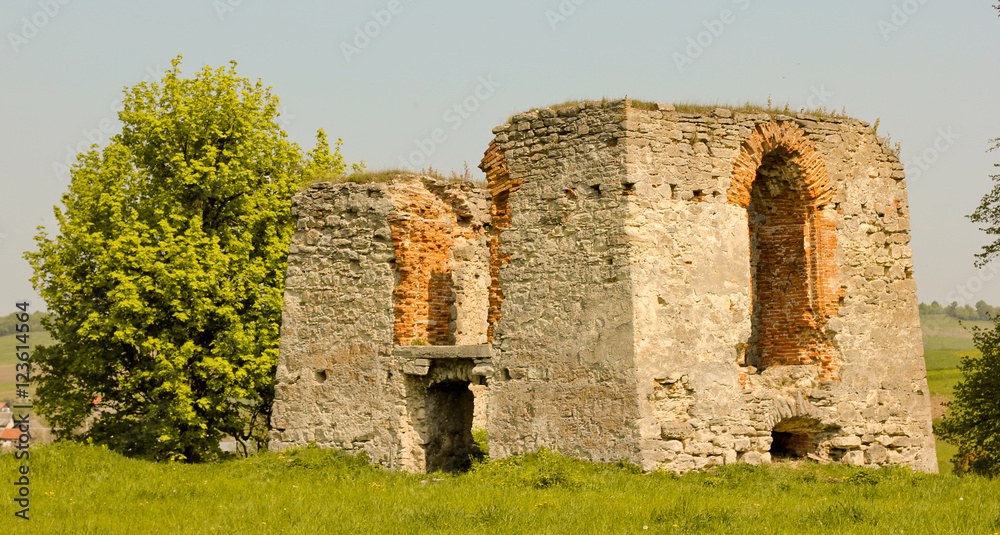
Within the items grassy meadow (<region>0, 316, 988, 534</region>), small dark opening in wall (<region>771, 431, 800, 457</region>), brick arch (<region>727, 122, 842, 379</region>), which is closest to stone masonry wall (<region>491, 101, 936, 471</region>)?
brick arch (<region>727, 122, 842, 379</region>)

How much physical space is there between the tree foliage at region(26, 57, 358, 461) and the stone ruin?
2.30 meters

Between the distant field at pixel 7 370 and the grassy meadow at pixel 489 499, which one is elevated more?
the distant field at pixel 7 370

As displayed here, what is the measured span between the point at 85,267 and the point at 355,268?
18.9 ft

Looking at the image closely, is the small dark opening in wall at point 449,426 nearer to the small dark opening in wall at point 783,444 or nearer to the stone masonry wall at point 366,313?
the stone masonry wall at point 366,313

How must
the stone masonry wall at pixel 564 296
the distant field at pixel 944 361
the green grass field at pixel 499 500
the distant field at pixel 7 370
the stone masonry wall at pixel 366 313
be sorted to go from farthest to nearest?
1. the distant field at pixel 7 370
2. the distant field at pixel 944 361
3. the stone masonry wall at pixel 366 313
4. the stone masonry wall at pixel 564 296
5. the green grass field at pixel 499 500

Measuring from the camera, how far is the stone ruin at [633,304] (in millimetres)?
10938

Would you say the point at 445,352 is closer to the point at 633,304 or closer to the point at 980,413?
the point at 633,304

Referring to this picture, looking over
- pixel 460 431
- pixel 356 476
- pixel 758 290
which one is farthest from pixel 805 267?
pixel 356 476

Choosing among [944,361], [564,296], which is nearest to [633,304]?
[564,296]

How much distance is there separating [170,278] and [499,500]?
8.16m

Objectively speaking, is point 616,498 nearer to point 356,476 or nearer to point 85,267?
point 356,476

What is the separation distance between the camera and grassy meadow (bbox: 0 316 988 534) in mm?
8203

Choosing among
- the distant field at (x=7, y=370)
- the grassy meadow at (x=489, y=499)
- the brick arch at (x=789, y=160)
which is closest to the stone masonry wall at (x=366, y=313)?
the grassy meadow at (x=489, y=499)

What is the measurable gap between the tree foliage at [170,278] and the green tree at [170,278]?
0.03m
